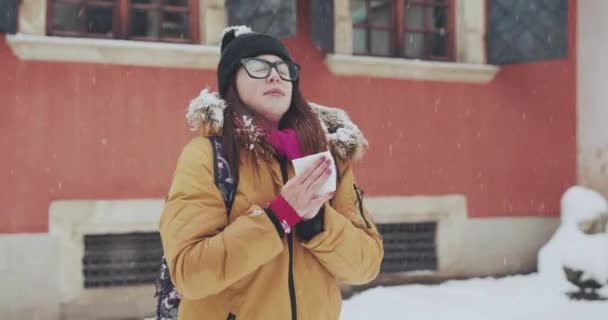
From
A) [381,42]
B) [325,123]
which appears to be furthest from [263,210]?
[381,42]

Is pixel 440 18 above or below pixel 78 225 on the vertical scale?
above

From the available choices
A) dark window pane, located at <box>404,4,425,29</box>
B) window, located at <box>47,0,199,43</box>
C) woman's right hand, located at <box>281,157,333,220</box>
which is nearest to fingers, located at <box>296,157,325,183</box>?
woman's right hand, located at <box>281,157,333,220</box>

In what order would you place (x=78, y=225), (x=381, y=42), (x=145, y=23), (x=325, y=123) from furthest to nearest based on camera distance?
(x=381, y=42)
(x=145, y=23)
(x=78, y=225)
(x=325, y=123)

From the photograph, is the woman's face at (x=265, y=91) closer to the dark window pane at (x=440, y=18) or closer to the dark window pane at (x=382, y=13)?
the dark window pane at (x=382, y=13)

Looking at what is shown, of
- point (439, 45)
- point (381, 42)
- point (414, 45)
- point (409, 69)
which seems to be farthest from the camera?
point (439, 45)

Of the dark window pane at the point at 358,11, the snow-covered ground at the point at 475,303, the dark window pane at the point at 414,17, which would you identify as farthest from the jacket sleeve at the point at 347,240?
the dark window pane at the point at 414,17

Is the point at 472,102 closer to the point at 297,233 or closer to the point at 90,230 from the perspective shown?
the point at 90,230

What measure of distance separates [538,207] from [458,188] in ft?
3.31

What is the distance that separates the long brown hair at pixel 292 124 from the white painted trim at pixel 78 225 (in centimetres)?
374

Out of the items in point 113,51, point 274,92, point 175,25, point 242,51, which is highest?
point 175,25

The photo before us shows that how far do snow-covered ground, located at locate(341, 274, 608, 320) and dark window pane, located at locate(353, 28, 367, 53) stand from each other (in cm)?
240

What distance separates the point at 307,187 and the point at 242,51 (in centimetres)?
53

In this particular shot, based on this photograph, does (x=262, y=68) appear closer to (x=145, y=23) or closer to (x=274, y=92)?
(x=274, y=92)

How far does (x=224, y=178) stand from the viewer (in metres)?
1.70
